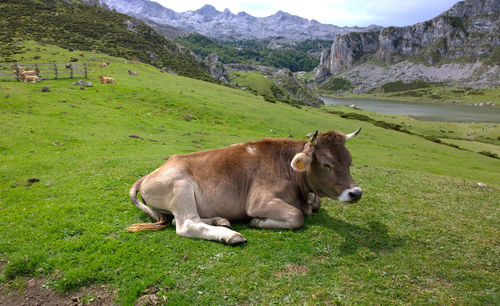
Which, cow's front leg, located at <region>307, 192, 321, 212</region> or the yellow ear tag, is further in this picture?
cow's front leg, located at <region>307, 192, 321, 212</region>

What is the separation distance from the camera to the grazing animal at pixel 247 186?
22.8ft

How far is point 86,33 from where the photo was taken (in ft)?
246

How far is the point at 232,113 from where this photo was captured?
121 ft

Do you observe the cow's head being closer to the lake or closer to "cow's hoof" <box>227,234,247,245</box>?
"cow's hoof" <box>227,234,247,245</box>

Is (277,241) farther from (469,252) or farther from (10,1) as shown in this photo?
(10,1)

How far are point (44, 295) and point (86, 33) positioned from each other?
86.3 m

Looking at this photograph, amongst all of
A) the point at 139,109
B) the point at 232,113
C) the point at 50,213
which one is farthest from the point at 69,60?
the point at 50,213

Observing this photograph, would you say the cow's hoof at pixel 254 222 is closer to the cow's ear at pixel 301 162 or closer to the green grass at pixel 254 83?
the cow's ear at pixel 301 162

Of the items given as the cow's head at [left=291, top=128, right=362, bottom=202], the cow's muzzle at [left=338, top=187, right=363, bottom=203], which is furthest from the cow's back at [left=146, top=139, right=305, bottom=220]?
the cow's muzzle at [left=338, top=187, right=363, bottom=203]

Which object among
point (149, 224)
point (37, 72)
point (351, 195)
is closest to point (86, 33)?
point (37, 72)

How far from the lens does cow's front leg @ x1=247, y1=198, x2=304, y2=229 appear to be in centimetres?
705

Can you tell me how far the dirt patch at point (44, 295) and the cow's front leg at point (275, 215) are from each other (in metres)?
3.45

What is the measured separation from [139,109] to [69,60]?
97.0ft

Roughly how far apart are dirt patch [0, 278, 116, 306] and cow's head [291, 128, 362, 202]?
4654 millimetres
